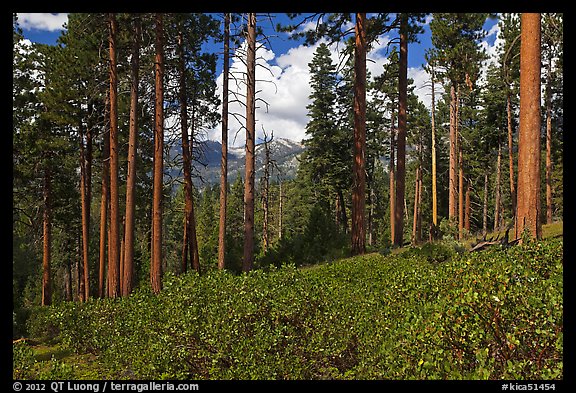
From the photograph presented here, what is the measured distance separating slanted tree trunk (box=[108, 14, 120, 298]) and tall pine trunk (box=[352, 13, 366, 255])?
9607 millimetres

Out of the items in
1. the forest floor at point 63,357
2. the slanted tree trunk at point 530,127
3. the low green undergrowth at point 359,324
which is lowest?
the forest floor at point 63,357

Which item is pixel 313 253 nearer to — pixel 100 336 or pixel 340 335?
pixel 100 336

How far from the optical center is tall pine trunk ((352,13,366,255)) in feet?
51.8

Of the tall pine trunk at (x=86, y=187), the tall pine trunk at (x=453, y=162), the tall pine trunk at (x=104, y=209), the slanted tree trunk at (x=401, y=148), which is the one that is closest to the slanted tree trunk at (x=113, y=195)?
the tall pine trunk at (x=104, y=209)

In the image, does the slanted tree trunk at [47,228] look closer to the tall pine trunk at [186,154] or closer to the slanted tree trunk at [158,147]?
the tall pine trunk at [186,154]

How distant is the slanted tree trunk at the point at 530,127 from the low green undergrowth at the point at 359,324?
3.60 metres

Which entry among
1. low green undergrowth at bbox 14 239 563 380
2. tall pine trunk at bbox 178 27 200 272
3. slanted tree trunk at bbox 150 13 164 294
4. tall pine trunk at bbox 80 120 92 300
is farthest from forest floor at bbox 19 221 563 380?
tall pine trunk at bbox 80 120 92 300

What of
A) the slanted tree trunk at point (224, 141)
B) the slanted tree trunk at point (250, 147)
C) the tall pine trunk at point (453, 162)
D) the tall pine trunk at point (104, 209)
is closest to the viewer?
the slanted tree trunk at point (250, 147)

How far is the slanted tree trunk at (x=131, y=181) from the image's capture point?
13523 mm

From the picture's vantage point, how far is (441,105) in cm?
4072

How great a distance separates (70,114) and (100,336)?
16076mm

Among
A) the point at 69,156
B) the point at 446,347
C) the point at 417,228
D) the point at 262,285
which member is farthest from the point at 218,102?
the point at 417,228

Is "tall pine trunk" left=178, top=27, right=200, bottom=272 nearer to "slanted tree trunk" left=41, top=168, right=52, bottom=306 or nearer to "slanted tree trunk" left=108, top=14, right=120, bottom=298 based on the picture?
"slanted tree trunk" left=108, top=14, right=120, bottom=298

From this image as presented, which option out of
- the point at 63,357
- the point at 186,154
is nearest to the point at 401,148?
the point at 186,154
